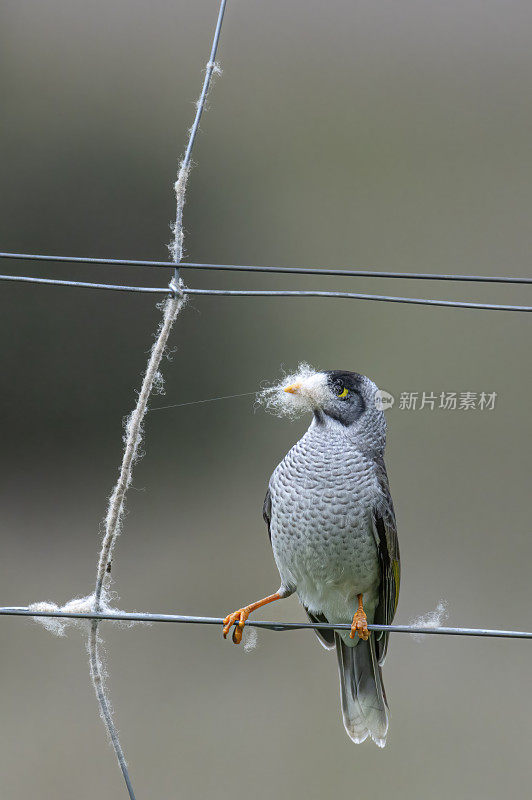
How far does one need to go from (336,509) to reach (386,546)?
0.33ft

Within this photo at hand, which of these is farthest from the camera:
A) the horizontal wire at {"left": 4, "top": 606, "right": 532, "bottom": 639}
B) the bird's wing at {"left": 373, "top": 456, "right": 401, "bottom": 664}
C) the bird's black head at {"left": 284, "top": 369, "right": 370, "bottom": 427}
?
the bird's wing at {"left": 373, "top": 456, "right": 401, "bottom": 664}

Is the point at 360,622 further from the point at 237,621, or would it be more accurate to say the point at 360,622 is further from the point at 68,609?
the point at 68,609

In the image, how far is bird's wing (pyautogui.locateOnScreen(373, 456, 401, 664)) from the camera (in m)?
1.19

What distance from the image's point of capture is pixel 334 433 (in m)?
1.16

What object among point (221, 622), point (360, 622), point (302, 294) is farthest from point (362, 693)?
point (302, 294)

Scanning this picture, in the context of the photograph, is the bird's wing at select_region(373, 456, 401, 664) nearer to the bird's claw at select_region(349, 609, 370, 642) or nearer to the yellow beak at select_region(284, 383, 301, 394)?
the bird's claw at select_region(349, 609, 370, 642)

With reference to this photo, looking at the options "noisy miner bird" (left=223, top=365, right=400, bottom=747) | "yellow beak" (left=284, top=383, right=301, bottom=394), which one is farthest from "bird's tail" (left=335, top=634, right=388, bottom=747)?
"yellow beak" (left=284, top=383, right=301, bottom=394)

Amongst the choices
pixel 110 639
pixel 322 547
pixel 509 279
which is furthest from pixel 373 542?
pixel 110 639

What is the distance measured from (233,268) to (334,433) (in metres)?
0.29

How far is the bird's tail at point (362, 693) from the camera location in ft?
4.43

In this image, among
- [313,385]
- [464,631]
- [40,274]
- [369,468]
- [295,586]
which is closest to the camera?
[464,631]

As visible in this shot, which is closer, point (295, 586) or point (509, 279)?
point (509, 279)

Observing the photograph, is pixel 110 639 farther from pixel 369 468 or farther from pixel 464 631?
pixel 464 631

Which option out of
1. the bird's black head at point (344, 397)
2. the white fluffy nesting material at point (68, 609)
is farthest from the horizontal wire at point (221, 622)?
the bird's black head at point (344, 397)
